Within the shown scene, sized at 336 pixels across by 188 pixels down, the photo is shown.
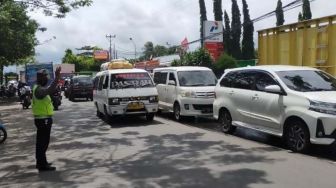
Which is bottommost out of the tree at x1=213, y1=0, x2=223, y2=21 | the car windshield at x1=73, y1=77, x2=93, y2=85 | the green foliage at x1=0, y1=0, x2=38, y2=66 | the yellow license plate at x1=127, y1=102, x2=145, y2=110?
the yellow license plate at x1=127, y1=102, x2=145, y2=110

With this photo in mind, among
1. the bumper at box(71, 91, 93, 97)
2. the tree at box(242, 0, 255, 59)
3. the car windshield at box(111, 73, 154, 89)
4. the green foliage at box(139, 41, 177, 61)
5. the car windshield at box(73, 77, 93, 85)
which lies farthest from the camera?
the green foliage at box(139, 41, 177, 61)

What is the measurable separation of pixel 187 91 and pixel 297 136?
684 cm

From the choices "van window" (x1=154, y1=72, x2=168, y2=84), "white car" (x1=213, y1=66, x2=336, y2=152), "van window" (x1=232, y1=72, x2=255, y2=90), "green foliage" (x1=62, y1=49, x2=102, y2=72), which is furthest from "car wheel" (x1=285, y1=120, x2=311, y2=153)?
"green foliage" (x1=62, y1=49, x2=102, y2=72)

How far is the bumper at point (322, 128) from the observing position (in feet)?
31.4

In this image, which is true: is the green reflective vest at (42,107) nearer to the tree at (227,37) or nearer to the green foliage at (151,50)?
the tree at (227,37)

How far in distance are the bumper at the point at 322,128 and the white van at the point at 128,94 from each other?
7.95m

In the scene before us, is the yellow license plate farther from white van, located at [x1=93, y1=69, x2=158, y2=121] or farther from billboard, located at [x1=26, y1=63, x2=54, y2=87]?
billboard, located at [x1=26, y1=63, x2=54, y2=87]

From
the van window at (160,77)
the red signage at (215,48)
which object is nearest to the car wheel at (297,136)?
the van window at (160,77)

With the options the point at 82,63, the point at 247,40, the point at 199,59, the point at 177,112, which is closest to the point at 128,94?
the point at 177,112

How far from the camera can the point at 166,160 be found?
32.8 ft

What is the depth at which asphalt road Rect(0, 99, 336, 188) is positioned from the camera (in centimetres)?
814

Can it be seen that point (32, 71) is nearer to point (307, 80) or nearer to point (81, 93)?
point (81, 93)

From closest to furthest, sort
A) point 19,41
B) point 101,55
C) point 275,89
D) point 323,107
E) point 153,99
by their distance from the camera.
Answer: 1. point 323,107
2. point 275,89
3. point 153,99
4. point 19,41
5. point 101,55

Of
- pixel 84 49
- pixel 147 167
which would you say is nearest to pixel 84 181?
pixel 147 167
